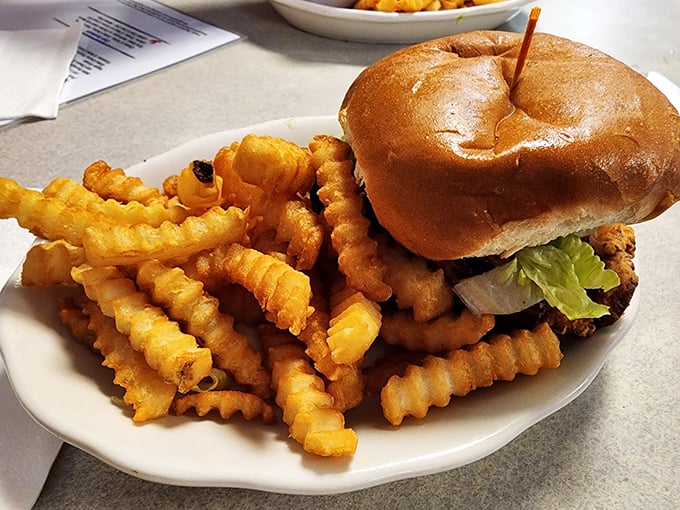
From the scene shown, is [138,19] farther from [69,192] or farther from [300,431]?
[300,431]

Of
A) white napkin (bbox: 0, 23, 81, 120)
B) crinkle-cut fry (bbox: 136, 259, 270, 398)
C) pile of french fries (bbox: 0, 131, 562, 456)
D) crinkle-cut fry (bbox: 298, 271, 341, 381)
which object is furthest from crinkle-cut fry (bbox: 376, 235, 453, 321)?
white napkin (bbox: 0, 23, 81, 120)

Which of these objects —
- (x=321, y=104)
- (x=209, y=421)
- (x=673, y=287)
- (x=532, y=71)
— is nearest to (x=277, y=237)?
(x=209, y=421)

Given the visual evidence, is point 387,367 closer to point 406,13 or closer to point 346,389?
point 346,389

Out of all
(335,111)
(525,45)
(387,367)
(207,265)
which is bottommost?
(335,111)

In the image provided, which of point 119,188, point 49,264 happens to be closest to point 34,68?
point 119,188

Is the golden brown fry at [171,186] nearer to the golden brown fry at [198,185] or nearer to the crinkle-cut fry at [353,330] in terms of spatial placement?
the golden brown fry at [198,185]

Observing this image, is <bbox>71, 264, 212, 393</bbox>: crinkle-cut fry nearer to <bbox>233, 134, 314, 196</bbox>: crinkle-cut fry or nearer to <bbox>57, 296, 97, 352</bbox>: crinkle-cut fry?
<bbox>57, 296, 97, 352</bbox>: crinkle-cut fry
